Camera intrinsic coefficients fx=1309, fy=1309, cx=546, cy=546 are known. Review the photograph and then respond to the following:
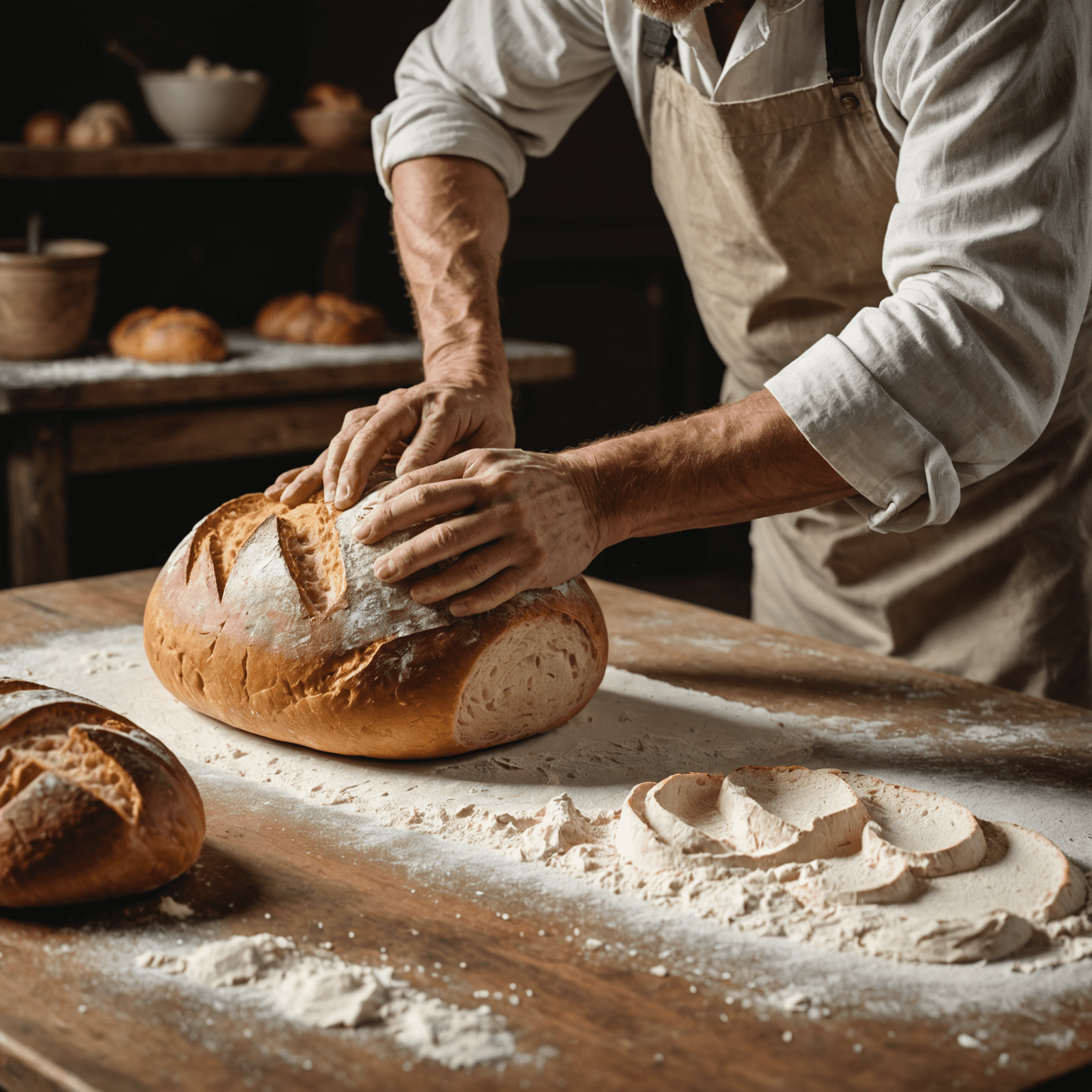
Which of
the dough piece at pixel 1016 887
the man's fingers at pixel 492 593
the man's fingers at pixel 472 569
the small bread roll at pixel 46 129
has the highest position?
the small bread roll at pixel 46 129

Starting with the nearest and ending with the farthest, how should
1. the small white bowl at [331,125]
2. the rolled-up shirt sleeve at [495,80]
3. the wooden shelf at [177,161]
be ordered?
the rolled-up shirt sleeve at [495,80], the wooden shelf at [177,161], the small white bowl at [331,125]

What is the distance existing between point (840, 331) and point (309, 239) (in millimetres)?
2669

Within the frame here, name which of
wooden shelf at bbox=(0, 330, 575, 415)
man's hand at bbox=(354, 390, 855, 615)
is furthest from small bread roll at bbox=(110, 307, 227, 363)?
man's hand at bbox=(354, 390, 855, 615)

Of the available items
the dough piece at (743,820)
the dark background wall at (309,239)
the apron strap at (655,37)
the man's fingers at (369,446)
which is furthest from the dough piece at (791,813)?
the dark background wall at (309,239)

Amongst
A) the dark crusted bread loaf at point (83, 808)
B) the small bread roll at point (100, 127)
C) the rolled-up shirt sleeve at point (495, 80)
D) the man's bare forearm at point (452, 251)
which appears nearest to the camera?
the dark crusted bread loaf at point (83, 808)

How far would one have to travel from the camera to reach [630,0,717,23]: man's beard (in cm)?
160

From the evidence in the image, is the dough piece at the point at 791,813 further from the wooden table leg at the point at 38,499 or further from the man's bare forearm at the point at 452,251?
the wooden table leg at the point at 38,499

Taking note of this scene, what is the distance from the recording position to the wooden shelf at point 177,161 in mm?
3355

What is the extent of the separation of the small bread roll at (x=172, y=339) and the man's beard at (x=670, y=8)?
2.05 meters

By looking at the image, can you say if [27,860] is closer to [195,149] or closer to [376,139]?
[376,139]

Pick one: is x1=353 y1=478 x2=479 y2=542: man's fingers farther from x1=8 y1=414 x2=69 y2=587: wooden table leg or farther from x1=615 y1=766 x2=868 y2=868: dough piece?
x1=8 y1=414 x2=69 y2=587: wooden table leg

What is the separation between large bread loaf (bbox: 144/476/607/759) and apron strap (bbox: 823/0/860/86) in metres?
0.77

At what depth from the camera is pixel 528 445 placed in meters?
4.90

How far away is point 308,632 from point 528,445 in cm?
344
